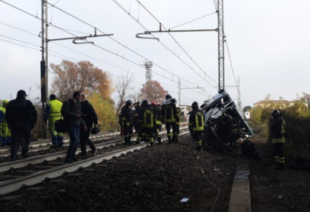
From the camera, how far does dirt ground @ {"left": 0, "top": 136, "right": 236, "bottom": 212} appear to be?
5.18 meters

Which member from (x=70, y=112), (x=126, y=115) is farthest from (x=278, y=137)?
(x=70, y=112)

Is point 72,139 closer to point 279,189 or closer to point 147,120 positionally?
point 279,189

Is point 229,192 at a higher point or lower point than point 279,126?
lower

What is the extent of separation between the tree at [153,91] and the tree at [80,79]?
16.2m

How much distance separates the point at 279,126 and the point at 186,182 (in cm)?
414

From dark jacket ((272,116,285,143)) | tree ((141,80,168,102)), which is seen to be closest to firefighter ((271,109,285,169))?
dark jacket ((272,116,285,143))

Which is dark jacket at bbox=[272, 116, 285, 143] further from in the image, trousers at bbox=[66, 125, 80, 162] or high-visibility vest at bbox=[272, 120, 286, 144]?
trousers at bbox=[66, 125, 80, 162]

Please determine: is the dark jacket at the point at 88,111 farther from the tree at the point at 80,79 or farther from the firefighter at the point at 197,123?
the tree at the point at 80,79

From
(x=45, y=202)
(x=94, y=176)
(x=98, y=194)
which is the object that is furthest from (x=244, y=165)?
(x=45, y=202)

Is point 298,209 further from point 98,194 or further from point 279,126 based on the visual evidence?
point 279,126

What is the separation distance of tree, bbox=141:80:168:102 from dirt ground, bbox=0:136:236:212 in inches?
2740

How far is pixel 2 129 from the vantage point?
14.4 m

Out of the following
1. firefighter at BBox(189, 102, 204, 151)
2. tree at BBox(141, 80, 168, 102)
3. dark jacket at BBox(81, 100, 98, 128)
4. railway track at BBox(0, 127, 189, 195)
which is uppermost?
tree at BBox(141, 80, 168, 102)

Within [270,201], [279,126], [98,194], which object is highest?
[279,126]
